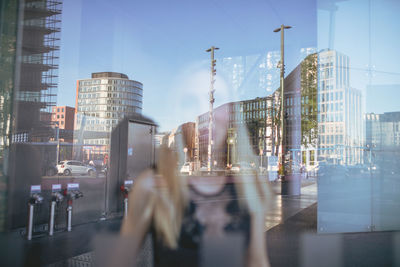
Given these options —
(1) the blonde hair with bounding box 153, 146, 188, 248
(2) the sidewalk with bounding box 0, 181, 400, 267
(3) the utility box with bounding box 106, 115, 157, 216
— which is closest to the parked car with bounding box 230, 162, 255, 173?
(3) the utility box with bounding box 106, 115, 157, 216

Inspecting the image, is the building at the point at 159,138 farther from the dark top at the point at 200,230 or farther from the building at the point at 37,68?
the building at the point at 37,68

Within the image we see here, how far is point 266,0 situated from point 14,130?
4583 mm

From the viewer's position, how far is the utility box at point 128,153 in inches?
227

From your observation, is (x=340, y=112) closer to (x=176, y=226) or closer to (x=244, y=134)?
(x=176, y=226)

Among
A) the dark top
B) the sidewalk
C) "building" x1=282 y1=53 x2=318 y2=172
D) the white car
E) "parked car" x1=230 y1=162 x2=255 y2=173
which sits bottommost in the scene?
the dark top

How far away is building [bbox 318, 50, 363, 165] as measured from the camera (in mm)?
5277

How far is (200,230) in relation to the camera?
5441 millimetres

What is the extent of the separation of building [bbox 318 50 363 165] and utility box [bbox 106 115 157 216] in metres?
3.26

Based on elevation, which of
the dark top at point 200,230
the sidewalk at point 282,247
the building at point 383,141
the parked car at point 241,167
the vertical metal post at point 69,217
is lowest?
the dark top at point 200,230

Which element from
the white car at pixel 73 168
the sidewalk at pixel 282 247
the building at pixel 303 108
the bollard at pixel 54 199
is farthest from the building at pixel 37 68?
the building at pixel 303 108

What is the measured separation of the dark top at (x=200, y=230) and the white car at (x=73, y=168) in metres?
1.58

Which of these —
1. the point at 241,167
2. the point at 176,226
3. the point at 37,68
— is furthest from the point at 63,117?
the point at 241,167

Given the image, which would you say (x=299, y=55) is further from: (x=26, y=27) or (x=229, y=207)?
(x=26, y=27)

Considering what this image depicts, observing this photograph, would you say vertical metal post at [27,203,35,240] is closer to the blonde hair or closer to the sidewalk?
the sidewalk
